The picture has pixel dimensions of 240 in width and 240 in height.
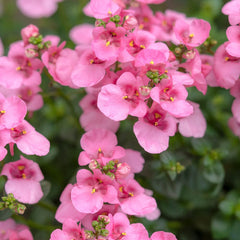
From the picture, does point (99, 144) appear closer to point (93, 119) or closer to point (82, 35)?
point (93, 119)

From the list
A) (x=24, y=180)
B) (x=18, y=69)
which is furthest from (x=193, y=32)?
(x=24, y=180)

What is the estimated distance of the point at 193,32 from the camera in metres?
1.25

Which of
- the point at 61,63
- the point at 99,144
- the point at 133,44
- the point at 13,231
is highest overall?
the point at 133,44

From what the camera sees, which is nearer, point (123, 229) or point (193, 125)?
point (123, 229)

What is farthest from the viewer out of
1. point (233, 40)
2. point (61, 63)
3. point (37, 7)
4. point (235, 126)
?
point (37, 7)

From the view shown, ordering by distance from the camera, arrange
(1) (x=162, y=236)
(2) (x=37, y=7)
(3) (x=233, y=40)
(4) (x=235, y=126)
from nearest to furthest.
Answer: (1) (x=162, y=236)
(3) (x=233, y=40)
(4) (x=235, y=126)
(2) (x=37, y=7)

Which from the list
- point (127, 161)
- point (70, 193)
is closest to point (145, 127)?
point (127, 161)

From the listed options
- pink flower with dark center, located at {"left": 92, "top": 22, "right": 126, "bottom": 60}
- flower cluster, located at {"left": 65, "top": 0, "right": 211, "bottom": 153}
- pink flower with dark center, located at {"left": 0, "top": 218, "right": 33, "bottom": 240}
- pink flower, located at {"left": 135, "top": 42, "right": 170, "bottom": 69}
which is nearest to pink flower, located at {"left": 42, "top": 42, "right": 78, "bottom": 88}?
flower cluster, located at {"left": 65, "top": 0, "right": 211, "bottom": 153}

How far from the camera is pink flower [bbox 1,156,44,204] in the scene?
117 cm

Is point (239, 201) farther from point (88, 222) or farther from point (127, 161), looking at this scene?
point (88, 222)

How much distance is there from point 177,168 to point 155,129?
0.77 ft

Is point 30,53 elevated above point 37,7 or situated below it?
above

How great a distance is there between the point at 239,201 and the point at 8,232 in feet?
2.64

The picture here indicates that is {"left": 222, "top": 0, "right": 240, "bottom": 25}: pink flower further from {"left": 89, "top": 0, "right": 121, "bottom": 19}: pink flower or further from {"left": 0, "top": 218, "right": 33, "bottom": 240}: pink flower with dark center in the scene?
{"left": 0, "top": 218, "right": 33, "bottom": 240}: pink flower with dark center
